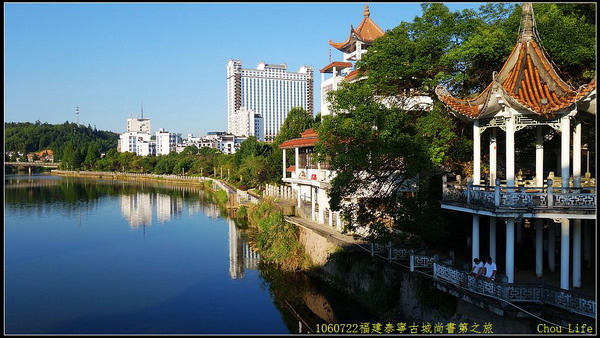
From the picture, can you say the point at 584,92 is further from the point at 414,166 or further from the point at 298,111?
the point at 298,111

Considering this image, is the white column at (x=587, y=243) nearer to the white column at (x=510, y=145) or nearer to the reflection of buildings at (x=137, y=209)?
the white column at (x=510, y=145)

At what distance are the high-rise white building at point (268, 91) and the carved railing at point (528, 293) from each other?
135970 millimetres

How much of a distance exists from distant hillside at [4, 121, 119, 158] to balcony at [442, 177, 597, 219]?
133 m

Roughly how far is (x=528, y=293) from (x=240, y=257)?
17300 mm

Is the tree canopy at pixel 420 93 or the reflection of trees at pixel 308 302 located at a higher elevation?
the tree canopy at pixel 420 93

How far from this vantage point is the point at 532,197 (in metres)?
10.9

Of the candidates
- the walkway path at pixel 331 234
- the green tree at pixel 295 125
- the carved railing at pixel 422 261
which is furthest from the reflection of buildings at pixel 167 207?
the carved railing at pixel 422 261

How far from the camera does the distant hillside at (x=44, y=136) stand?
469 feet

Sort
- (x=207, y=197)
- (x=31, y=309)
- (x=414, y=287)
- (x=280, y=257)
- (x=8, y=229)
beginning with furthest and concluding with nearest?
(x=207, y=197)
(x=8, y=229)
(x=280, y=257)
(x=31, y=309)
(x=414, y=287)

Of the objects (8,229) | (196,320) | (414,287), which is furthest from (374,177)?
(8,229)

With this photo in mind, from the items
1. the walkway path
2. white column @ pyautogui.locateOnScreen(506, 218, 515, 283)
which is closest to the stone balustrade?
the walkway path

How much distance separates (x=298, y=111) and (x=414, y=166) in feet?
108

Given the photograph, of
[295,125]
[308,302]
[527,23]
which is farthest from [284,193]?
[527,23]

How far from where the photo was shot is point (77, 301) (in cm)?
1856
